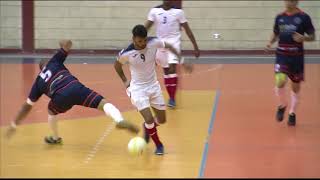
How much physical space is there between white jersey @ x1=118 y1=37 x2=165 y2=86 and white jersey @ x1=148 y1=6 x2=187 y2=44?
3.70m

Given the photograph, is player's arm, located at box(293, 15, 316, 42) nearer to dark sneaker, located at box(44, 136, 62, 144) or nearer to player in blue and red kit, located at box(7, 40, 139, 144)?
player in blue and red kit, located at box(7, 40, 139, 144)

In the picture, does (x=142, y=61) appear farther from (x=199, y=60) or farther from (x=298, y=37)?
(x=199, y=60)

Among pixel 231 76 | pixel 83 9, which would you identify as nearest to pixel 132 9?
pixel 83 9

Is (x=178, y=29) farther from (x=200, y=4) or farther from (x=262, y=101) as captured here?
(x=200, y=4)

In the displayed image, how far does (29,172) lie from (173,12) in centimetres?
571

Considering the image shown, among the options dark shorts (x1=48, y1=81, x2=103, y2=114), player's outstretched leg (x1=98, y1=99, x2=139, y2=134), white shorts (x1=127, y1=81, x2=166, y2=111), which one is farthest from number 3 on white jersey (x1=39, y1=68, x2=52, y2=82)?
white shorts (x1=127, y1=81, x2=166, y2=111)

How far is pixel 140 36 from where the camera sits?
8898 mm

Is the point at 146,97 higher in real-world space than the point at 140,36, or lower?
lower

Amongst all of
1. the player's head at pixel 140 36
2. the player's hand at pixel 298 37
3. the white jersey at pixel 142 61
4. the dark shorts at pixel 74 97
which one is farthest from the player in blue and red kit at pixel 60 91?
the player's hand at pixel 298 37

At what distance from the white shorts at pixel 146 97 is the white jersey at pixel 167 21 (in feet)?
12.3

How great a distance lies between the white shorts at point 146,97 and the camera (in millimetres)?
9117

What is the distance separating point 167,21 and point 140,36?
4163mm

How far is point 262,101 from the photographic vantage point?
13711mm

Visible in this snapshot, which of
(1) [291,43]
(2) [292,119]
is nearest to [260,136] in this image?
(2) [292,119]
